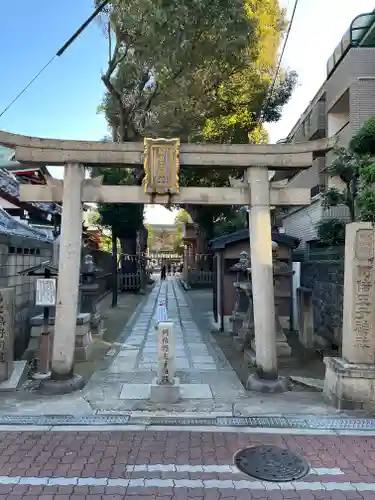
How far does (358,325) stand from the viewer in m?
6.63

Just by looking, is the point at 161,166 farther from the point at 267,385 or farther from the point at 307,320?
the point at 307,320

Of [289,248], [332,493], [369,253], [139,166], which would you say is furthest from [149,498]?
[289,248]

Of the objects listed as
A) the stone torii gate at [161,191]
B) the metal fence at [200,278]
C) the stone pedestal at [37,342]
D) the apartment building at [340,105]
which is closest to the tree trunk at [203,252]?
the metal fence at [200,278]

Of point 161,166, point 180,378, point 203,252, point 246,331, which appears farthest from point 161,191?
point 203,252

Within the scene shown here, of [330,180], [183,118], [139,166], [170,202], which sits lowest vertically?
[170,202]

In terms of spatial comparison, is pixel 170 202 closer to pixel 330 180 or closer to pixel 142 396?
pixel 142 396

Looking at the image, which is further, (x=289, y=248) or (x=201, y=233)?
(x=201, y=233)

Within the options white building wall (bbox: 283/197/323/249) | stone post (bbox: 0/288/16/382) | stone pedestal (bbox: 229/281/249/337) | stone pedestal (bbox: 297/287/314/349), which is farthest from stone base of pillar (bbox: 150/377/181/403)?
white building wall (bbox: 283/197/323/249)

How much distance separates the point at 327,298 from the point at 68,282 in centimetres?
716

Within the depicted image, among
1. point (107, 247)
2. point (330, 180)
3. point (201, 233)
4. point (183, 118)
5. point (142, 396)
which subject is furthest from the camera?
point (107, 247)

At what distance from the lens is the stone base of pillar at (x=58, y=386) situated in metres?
7.26

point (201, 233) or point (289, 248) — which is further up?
A: point (201, 233)

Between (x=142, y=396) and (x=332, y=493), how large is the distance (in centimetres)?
384

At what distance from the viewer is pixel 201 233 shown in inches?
1192
